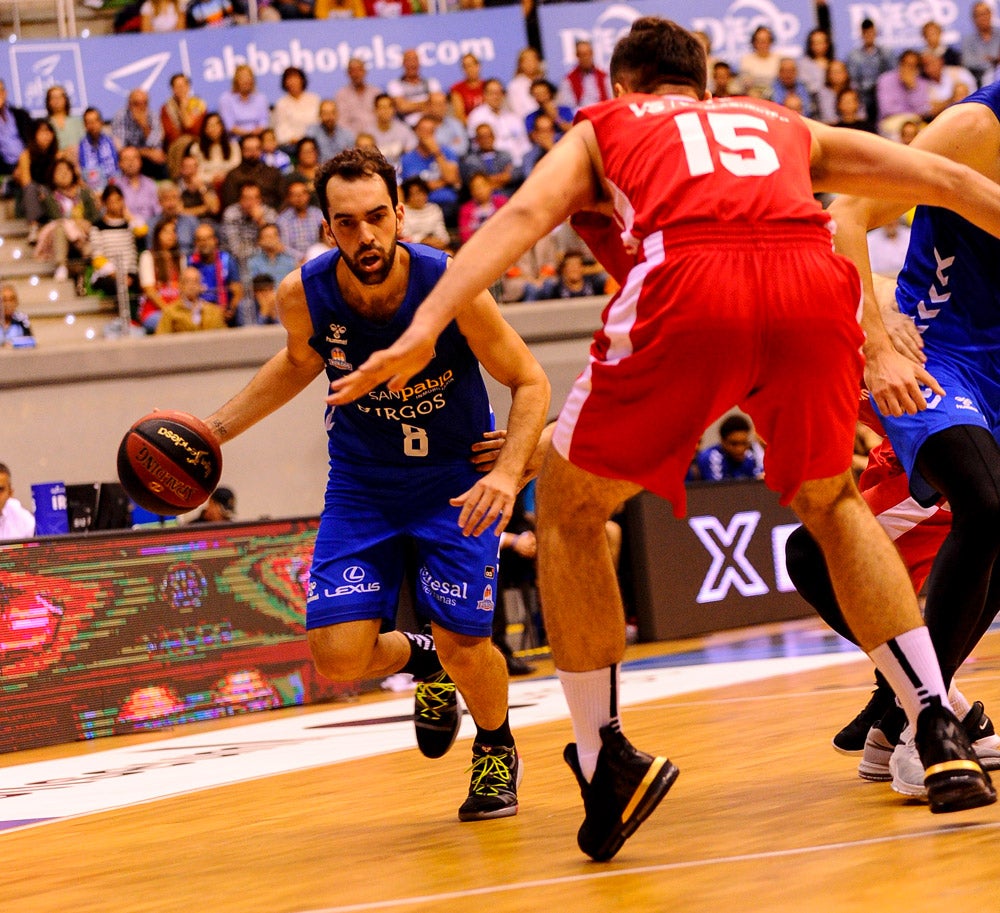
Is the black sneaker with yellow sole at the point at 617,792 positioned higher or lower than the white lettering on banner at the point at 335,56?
lower

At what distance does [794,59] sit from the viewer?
1650 centimetres

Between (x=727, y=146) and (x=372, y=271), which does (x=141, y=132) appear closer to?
(x=372, y=271)

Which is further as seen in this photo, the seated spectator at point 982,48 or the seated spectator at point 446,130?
the seated spectator at point 982,48

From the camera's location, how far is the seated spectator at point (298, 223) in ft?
45.3

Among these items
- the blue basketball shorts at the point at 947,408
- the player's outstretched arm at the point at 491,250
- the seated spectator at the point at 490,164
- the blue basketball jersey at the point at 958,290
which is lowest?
the seated spectator at the point at 490,164

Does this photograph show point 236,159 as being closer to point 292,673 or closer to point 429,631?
point 292,673

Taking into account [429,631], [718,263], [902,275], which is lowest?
[429,631]

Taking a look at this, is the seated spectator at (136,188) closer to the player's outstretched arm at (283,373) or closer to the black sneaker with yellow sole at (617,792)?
the player's outstretched arm at (283,373)

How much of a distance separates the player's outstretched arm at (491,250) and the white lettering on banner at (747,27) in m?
13.9

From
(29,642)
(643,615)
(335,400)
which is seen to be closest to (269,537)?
(29,642)

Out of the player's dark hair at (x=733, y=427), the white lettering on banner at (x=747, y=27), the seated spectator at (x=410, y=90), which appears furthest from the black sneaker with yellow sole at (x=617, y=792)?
the white lettering on banner at (x=747, y=27)

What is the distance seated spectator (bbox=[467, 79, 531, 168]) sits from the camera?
51.5 feet

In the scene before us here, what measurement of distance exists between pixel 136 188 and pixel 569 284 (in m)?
4.17

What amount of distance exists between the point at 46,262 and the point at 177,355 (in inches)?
63.2
